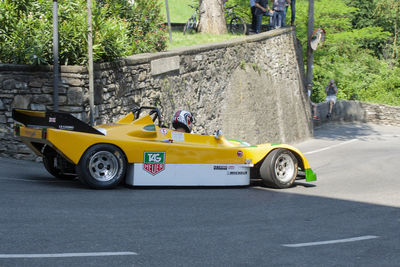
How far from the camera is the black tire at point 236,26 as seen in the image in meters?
25.4

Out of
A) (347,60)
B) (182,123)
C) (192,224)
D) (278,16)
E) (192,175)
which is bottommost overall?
(192,224)

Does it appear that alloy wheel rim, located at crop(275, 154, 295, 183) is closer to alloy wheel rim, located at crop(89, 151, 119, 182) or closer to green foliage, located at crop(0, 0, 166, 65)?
alloy wheel rim, located at crop(89, 151, 119, 182)

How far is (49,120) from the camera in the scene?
8695 mm

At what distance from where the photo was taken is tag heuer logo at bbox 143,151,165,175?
30.5 feet

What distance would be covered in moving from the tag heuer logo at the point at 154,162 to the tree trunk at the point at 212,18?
15201 mm

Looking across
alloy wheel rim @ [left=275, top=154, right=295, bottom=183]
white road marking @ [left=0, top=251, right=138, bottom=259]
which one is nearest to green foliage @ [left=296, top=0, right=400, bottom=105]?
alloy wheel rim @ [left=275, top=154, right=295, bottom=183]

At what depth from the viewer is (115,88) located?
12.9 meters

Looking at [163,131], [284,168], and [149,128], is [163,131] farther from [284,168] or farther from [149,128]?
[284,168]

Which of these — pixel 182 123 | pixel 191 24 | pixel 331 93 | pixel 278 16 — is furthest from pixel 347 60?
pixel 182 123

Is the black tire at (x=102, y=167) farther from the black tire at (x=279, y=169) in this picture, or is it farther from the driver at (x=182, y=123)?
the black tire at (x=279, y=169)

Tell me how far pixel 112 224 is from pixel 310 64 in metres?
21.4

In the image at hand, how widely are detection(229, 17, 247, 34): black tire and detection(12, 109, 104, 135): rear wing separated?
17260 mm

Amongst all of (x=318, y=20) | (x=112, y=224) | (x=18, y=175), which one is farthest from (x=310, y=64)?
(x=112, y=224)

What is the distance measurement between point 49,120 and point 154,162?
1702 mm
